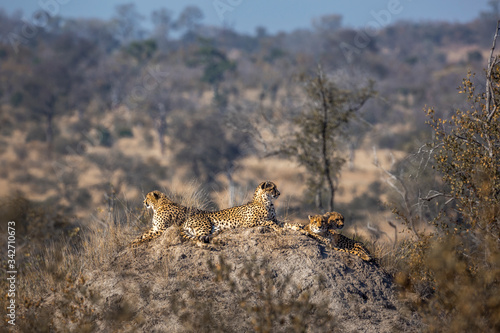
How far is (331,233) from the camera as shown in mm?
6984


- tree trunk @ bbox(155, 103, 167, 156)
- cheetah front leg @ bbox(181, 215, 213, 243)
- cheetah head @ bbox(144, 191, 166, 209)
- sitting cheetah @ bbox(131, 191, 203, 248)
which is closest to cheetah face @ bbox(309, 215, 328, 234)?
cheetah front leg @ bbox(181, 215, 213, 243)

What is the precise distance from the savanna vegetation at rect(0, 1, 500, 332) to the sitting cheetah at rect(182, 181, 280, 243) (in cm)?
115

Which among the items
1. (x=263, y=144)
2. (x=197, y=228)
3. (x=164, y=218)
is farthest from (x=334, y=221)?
(x=263, y=144)

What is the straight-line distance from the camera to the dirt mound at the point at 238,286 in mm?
5617

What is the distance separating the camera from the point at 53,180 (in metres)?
27.8

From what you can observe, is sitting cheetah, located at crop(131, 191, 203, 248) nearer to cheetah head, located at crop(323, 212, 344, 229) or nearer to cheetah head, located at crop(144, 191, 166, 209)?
cheetah head, located at crop(144, 191, 166, 209)

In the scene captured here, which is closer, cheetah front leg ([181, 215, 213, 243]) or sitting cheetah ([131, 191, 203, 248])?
cheetah front leg ([181, 215, 213, 243])

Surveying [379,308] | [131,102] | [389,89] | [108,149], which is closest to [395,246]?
[379,308]

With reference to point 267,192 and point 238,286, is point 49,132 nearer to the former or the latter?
point 267,192

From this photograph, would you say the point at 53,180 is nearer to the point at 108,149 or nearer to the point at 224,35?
the point at 108,149

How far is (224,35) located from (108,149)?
152 ft

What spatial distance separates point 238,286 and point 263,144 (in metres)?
7.09

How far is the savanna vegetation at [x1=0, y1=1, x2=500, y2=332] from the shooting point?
6.44 meters

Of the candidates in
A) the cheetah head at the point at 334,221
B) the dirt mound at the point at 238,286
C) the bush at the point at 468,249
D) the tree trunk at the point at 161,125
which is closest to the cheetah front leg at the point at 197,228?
the dirt mound at the point at 238,286
